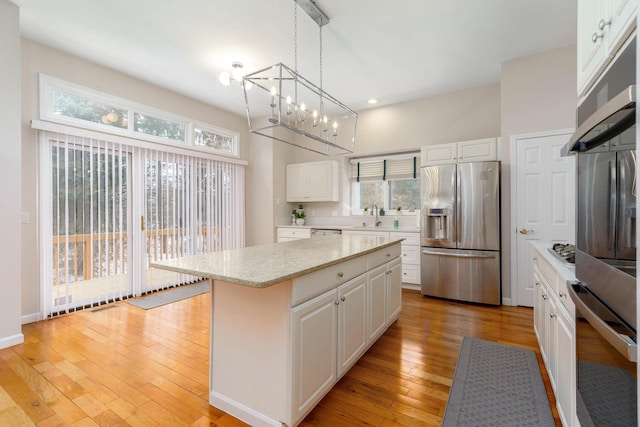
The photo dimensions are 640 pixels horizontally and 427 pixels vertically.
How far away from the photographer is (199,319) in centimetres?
327

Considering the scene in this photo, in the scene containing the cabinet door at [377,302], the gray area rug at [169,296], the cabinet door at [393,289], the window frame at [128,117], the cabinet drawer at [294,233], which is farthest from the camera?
the cabinet drawer at [294,233]

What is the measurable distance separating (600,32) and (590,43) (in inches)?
7.8

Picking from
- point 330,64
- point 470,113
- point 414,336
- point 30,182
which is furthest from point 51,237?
point 470,113

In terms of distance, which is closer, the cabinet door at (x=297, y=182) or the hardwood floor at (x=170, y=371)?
the hardwood floor at (x=170, y=371)

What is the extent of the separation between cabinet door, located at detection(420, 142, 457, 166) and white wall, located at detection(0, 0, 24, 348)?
14.6 ft

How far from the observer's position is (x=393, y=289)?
9.81 feet

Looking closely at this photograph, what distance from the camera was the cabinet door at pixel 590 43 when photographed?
106cm

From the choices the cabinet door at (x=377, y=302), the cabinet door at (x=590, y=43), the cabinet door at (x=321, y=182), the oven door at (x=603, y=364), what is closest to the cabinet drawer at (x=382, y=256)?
the cabinet door at (x=377, y=302)

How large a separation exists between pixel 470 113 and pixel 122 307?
208 inches

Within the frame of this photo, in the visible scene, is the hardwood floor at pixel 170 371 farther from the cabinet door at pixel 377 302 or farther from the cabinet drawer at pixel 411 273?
the cabinet drawer at pixel 411 273

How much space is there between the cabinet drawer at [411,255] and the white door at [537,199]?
115 centimetres

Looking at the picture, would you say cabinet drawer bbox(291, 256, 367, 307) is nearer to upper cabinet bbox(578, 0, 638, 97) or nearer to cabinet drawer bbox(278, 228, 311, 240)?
upper cabinet bbox(578, 0, 638, 97)

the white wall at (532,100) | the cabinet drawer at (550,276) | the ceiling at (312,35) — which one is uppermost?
the ceiling at (312,35)

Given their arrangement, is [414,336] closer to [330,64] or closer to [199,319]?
[199,319]
